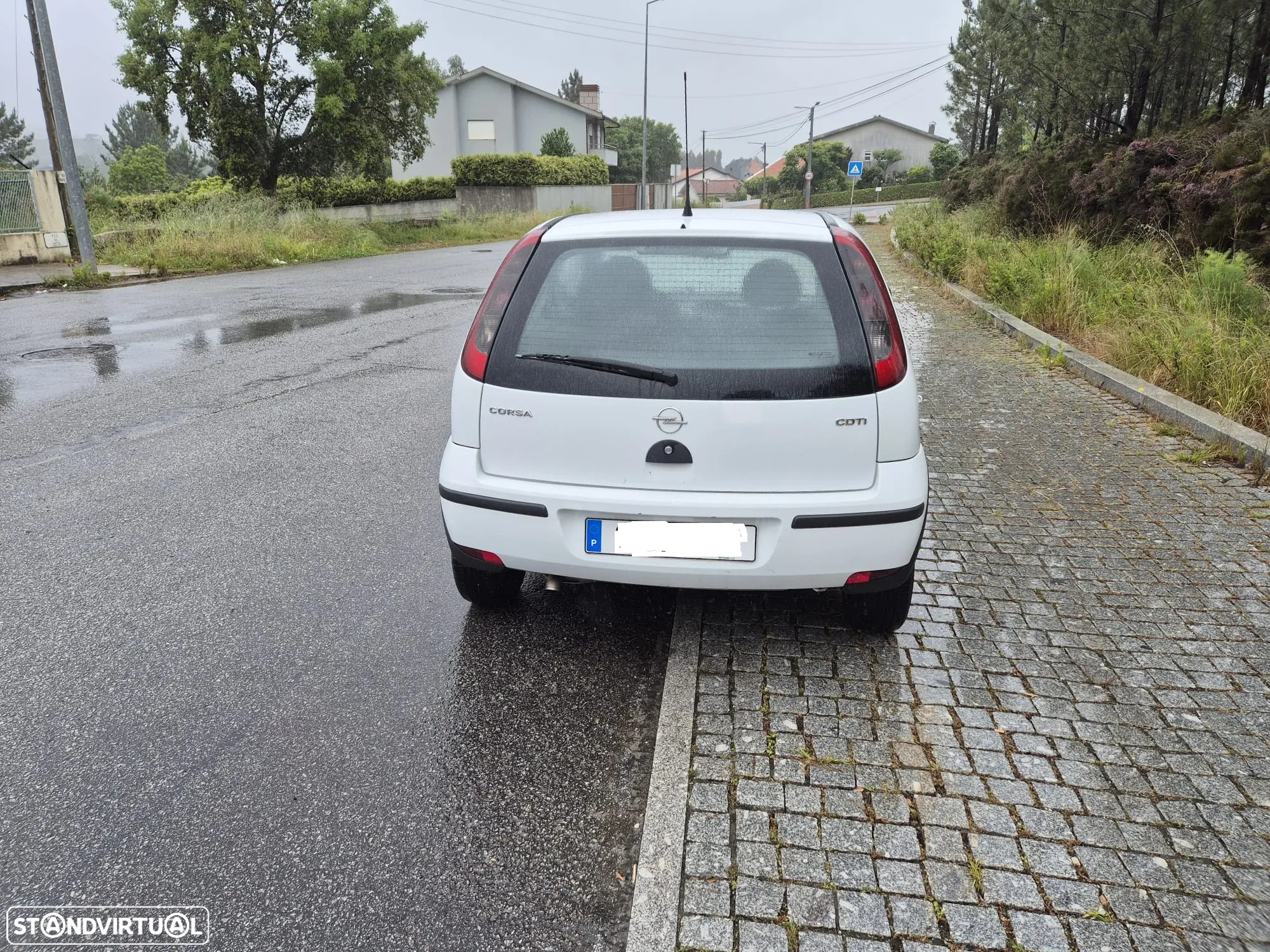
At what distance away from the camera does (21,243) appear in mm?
19078

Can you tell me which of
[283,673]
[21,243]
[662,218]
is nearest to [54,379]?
[283,673]

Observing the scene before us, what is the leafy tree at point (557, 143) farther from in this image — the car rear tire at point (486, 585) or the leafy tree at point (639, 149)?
the car rear tire at point (486, 585)

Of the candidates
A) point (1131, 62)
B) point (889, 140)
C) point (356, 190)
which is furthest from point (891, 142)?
point (1131, 62)

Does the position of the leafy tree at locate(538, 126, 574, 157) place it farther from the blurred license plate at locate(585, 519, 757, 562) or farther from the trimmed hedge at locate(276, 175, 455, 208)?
the blurred license plate at locate(585, 519, 757, 562)

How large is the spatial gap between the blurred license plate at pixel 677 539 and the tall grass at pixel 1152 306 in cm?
464

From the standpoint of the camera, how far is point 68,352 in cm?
972

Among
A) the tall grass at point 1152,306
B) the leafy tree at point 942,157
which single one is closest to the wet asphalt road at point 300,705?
the tall grass at point 1152,306

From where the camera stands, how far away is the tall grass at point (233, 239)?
65.2 feet

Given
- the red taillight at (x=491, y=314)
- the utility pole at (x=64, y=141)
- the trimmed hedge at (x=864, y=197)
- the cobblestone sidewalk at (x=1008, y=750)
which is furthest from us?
the trimmed hedge at (x=864, y=197)

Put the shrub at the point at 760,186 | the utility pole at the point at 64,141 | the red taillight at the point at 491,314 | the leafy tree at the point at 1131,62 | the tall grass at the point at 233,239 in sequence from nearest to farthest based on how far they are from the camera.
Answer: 1. the red taillight at the point at 491,314
2. the leafy tree at the point at 1131,62
3. the utility pole at the point at 64,141
4. the tall grass at the point at 233,239
5. the shrub at the point at 760,186

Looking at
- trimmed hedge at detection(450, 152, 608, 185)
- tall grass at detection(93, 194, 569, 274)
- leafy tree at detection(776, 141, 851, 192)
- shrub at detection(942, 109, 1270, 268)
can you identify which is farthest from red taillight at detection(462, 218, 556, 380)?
leafy tree at detection(776, 141, 851, 192)

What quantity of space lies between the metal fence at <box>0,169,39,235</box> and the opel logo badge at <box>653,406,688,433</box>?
21.0 m

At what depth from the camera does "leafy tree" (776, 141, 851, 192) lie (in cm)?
8000

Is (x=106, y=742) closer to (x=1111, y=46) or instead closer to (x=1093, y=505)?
(x=1093, y=505)
